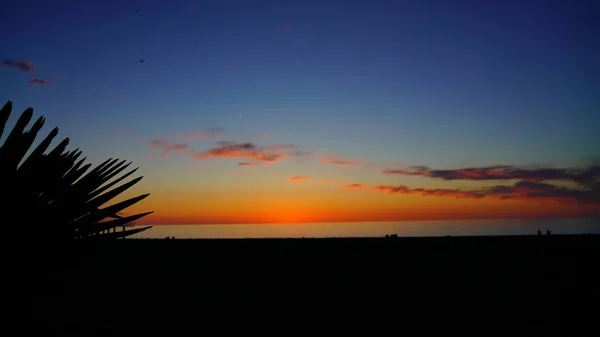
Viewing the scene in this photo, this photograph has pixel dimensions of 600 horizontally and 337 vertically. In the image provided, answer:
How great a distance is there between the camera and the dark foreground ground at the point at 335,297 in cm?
1066

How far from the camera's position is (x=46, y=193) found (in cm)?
261

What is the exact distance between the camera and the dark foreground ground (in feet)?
35.0

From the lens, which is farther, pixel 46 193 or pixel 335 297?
pixel 335 297

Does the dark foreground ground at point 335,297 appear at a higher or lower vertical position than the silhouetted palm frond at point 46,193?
lower

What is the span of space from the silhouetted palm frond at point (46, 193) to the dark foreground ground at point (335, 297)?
206 millimetres

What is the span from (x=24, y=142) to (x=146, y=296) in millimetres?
13357

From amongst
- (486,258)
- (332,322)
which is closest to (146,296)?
(332,322)

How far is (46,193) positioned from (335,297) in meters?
12.7

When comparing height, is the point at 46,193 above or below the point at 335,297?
above

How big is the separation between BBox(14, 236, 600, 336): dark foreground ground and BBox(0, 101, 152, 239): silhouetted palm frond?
0.21 meters

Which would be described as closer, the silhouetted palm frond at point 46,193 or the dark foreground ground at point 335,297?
the silhouetted palm frond at point 46,193

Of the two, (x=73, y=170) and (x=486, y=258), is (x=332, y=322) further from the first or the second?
(x=486, y=258)

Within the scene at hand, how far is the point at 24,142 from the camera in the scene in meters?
2.63

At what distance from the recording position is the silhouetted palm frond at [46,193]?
2447mm
